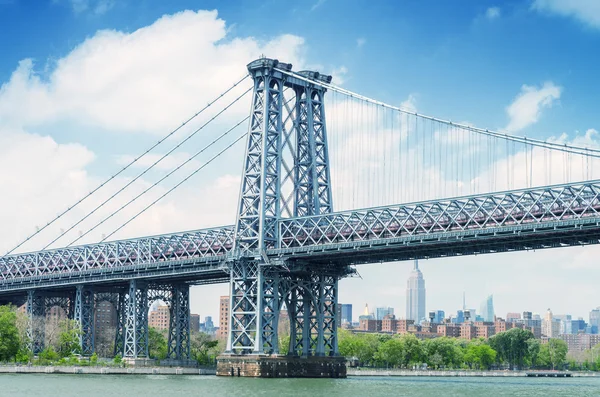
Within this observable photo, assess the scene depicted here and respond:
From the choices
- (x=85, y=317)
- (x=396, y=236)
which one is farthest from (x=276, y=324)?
(x=85, y=317)

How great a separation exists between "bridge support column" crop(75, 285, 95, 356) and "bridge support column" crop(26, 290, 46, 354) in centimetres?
629

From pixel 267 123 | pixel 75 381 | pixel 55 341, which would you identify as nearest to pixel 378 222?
pixel 267 123

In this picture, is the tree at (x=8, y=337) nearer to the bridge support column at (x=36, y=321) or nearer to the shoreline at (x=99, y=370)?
the shoreline at (x=99, y=370)

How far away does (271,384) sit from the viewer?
85812mm

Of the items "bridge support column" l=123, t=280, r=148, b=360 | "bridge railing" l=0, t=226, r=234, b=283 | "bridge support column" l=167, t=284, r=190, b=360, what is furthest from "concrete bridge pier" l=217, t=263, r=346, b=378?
"bridge support column" l=167, t=284, r=190, b=360

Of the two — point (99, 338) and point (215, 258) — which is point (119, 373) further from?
point (99, 338)

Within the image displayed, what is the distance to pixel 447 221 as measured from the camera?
296 ft

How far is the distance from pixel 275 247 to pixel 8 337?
4063cm

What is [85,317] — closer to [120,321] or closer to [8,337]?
[120,321]

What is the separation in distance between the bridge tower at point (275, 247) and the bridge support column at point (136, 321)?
23.2 m

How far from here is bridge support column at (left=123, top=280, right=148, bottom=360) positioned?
124188 millimetres

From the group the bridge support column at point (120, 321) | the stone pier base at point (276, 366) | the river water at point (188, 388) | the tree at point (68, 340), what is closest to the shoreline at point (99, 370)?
the tree at point (68, 340)

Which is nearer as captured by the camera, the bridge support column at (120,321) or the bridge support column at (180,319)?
the bridge support column at (180,319)

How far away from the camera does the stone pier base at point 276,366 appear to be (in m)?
96.4
